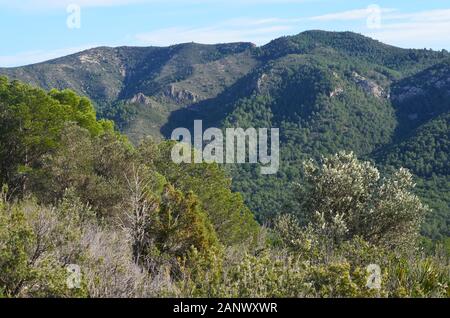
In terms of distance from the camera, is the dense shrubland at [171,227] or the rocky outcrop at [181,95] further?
the rocky outcrop at [181,95]

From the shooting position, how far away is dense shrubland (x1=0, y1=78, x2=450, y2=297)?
7.94 metres

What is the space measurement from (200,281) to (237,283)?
871 millimetres

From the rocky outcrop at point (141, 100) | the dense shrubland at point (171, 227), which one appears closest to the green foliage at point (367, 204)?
the dense shrubland at point (171, 227)

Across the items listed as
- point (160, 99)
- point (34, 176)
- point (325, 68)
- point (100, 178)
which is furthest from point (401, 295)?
point (160, 99)

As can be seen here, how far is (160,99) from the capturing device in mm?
168375

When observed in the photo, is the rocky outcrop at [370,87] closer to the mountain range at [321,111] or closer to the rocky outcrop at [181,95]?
the mountain range at [321,111]

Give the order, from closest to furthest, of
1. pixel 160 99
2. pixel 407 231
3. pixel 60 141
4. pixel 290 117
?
pixel 407 231 < pixel 60 141 < pixel 290 117 < pixel 160 99

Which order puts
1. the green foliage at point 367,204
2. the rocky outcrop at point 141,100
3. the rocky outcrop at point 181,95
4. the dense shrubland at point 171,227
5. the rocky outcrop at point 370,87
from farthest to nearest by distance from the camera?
the rocky outcrop at point 181,95
the rocky outcrop at point 141,100
the rocky outcrop at point 370,87
the green foliage at point 367,204
the dense shrubland at point 171,227

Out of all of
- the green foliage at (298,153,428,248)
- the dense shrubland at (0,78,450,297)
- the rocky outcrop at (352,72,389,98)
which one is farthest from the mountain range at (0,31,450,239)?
the green foliage at (298,153,428,248)

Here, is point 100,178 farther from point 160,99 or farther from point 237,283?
point 160,99

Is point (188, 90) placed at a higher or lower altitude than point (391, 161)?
higher

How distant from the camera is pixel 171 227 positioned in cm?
1484

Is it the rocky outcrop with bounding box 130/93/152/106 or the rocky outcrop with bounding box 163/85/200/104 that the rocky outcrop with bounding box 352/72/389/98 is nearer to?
the rocky outcrop with bounding box 163/85/200/104

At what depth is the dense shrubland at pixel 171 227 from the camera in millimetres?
7938
